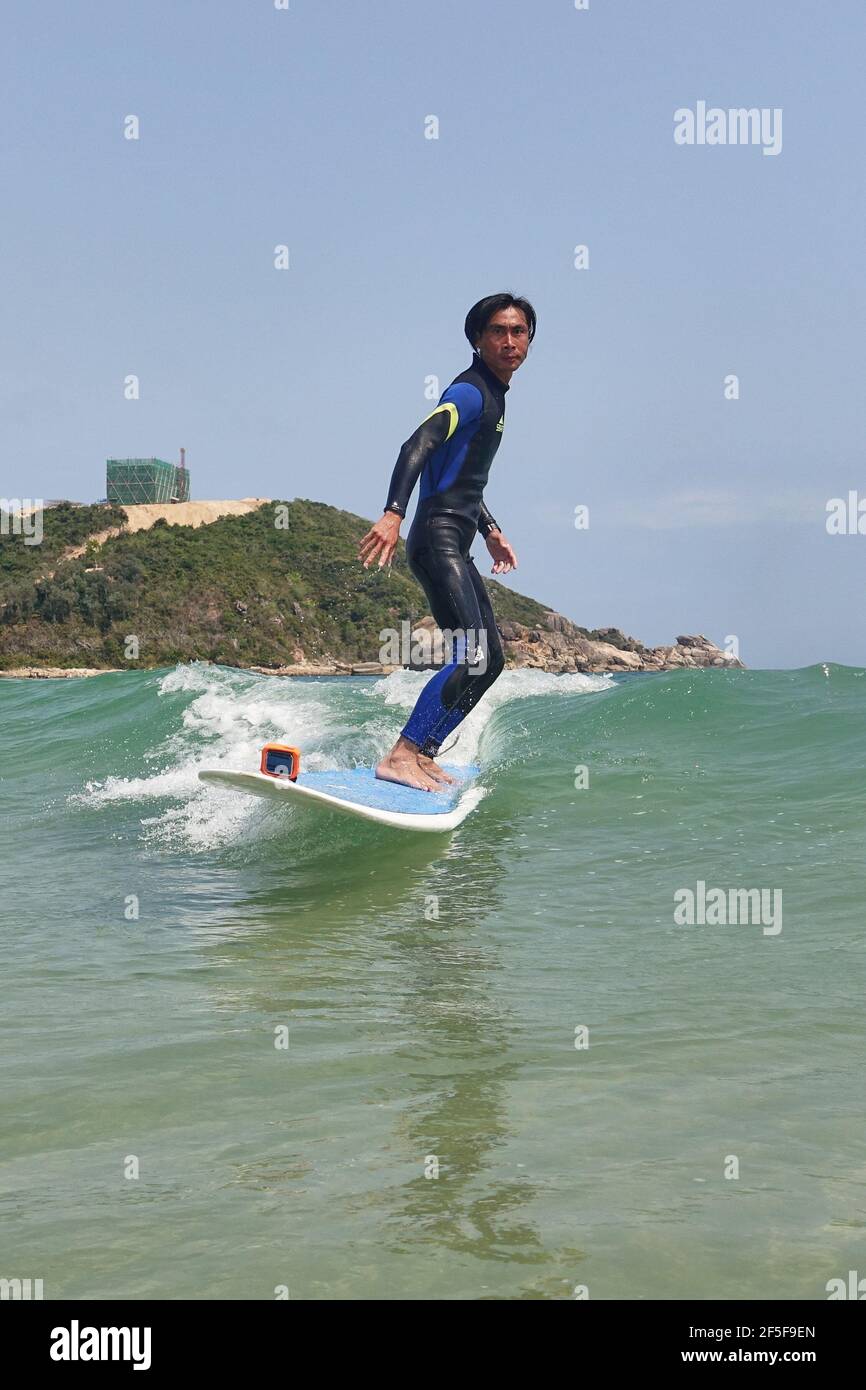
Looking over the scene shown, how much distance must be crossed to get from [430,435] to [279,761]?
2.08m

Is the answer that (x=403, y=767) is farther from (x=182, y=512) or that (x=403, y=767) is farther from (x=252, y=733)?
(x=182, y=512)

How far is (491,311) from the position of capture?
7.16 m

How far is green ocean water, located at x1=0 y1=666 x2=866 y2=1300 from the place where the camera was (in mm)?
2348

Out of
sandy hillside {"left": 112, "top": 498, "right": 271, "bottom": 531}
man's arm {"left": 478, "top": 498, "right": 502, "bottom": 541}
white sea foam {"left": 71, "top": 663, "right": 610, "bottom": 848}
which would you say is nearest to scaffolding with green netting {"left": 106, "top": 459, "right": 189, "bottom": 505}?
sandy hillside {"left": 112, "top": 498, "right": 271, "bottom": 531}

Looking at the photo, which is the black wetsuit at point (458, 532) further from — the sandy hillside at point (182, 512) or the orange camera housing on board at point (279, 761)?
the sandy hillside at point (182, 512)

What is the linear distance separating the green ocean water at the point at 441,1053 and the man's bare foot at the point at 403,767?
0.40 meters

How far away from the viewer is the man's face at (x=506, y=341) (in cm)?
713

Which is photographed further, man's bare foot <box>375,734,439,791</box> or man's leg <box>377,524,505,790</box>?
man's bare foot <box>375,734,439,791</box>

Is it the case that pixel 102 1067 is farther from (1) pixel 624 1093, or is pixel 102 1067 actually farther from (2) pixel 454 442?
(2) pixel 454 442

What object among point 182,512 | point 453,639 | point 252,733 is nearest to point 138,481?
point 182,512

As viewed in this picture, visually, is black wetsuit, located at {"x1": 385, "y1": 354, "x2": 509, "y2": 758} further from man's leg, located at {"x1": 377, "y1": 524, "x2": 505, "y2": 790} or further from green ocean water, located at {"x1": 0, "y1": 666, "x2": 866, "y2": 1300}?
green ocean water, located at {"x1": 0, "y1": 666, "x2": 866, "y2": 1300}

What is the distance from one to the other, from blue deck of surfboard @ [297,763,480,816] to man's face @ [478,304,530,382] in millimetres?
2641
